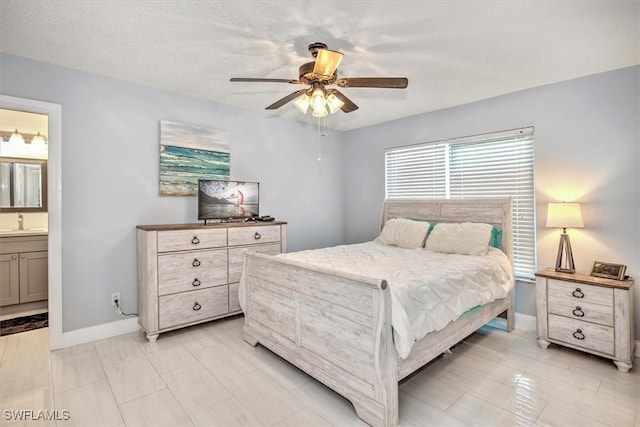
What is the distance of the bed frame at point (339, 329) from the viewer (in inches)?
68.0

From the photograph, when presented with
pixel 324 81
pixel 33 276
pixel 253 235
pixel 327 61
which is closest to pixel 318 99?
pixel 324 81

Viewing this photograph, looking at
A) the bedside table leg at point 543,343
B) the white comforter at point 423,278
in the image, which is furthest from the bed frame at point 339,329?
the bedside table leg at point 543,343

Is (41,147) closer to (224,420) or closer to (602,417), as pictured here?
(224,420)

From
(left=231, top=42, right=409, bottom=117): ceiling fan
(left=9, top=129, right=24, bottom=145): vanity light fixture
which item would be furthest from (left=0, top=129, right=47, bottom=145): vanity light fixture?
(left=231, top=42, right=409, bottom=117): ceiling fan

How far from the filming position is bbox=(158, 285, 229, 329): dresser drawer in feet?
9.55

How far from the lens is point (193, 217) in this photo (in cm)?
354

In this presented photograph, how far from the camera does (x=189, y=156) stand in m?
3.46

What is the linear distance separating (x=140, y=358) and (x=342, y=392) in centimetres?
173

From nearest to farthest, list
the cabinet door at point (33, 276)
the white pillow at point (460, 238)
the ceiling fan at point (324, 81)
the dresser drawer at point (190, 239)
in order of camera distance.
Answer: the ceiling fan at point (324, 81), the dresser drawer at point (190, 239), the white pillow at point (460, 238), the cabinet door at point (33, 276)

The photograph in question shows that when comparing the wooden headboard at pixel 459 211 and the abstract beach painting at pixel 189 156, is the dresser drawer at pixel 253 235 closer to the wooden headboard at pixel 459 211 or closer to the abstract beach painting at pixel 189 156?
the abstract beach painting at pixel 189 156

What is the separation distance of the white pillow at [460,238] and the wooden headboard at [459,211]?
161 millimetres

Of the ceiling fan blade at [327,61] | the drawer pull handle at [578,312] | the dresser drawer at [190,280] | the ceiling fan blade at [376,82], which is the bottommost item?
the drawer pull handle at [578,312]

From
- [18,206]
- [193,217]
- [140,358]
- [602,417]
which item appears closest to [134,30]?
[193,217]

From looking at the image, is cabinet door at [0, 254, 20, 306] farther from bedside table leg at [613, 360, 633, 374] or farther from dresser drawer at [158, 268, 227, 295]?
bedside table leg at [613, 360, 633, 374]
